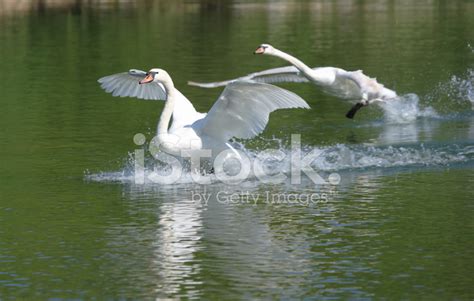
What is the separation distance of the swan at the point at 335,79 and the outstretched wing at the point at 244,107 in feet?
10.7

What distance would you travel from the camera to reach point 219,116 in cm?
1469

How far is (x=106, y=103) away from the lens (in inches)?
919

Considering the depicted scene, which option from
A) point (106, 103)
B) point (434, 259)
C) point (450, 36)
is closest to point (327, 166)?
point (434, 259)

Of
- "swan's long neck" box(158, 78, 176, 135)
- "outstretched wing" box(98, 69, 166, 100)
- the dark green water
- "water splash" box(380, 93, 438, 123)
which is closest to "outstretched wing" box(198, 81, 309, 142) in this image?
"swan's long neck" box(158, 78, 176, 135)

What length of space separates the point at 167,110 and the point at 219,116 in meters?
0.67

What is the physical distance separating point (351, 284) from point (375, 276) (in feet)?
1.09

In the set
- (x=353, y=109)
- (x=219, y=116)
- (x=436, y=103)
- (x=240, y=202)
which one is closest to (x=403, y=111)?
(x=353, y=109)

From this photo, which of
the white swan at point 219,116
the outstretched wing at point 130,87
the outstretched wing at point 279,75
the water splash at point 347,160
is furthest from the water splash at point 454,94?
the white swan at point 219,116

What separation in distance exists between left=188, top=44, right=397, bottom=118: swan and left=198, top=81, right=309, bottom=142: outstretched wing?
3276 mm

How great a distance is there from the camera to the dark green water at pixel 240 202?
10.6 metres

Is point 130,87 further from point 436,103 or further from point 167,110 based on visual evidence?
point 436,103

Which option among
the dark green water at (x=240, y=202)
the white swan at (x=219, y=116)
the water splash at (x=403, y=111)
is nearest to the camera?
the dark green water at (x=240, y=202)

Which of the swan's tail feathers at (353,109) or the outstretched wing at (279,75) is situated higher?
the outstretched wing at (279,75)

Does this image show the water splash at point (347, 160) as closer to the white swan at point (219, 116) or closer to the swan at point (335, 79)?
the white swan at point (219, 116)
